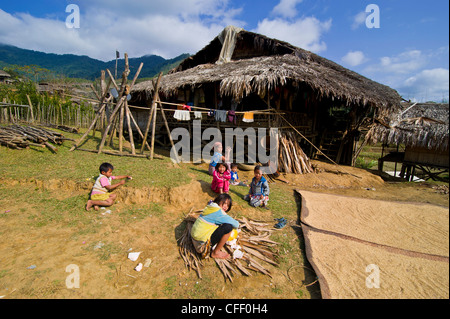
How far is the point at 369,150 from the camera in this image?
843 inches

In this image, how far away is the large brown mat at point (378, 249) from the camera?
8.80 feet

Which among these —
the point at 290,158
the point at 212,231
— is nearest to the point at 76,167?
the point at 212,231

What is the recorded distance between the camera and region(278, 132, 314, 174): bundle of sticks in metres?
8.59

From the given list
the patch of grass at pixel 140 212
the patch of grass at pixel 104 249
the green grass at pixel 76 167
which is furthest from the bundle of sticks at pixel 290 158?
the patch of grass at pixel 104 249

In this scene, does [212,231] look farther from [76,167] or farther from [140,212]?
[76,167]

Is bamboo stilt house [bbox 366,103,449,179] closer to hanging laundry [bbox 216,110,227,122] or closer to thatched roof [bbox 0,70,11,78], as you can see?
hanging laundry [bbox 216,110,227,122]

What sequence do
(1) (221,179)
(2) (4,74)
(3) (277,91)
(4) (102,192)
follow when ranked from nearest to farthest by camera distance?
1. (4) (102,192)
2. (1) (221,179)
3. (3) (277,91)
4. (2) (4,74)

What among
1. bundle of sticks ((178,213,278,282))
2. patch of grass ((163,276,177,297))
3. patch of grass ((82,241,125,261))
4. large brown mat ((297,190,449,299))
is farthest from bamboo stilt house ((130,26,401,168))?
patch of grass ((163,276,177,297))

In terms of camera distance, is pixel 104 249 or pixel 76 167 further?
pixel 76 167

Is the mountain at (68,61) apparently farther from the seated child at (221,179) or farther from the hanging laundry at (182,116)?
the seated child at (221,179)

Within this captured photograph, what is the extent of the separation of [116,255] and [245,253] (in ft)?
6.76

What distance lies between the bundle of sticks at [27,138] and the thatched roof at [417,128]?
13801 mm

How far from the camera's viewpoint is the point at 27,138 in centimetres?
699
